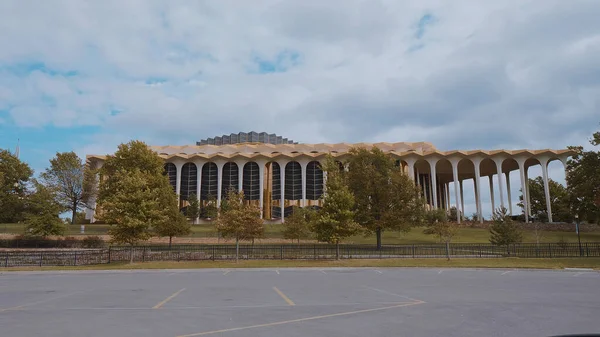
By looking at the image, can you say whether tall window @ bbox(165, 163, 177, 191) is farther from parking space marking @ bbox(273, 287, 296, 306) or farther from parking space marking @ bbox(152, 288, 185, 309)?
parking space marking @ bbox(273, 287, 296, 306)

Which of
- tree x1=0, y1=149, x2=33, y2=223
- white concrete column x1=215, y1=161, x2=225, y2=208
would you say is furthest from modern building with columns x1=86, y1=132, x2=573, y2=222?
tree x1=0, y1=149, x2=33, y2=223

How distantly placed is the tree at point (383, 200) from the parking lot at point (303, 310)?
2607cm

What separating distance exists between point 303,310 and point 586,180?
1731 inches

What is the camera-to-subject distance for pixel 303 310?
10.6 m

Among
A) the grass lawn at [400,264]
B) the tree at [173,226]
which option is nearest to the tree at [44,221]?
the tree at [173,226]

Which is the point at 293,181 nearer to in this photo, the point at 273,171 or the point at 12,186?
the point at 273,171

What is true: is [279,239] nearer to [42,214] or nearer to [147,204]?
[147,204]

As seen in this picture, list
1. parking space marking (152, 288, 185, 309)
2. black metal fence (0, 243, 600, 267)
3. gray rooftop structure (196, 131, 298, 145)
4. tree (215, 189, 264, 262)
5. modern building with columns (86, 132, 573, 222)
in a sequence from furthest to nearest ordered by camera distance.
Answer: gray rooftop structure (196, 131, 298, 145)
modern building with columns (86, 132, 573, 222)
tree (215, 189, 264, 262)
black metal fence (0, 243, 600, 267)
parking space marking (152, 288, 185, 309)

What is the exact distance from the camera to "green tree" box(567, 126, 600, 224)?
40.6 metres

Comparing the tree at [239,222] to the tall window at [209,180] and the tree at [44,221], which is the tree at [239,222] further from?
the tall window at [209,180]

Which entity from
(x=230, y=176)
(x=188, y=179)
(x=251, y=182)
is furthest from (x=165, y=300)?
(x=188, y=179)

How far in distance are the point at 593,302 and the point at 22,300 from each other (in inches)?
700

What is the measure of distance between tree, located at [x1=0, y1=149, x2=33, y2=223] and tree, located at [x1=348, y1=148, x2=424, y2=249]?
5528cm

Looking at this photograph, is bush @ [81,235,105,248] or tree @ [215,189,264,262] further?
bush @ [81,235,105,248]
